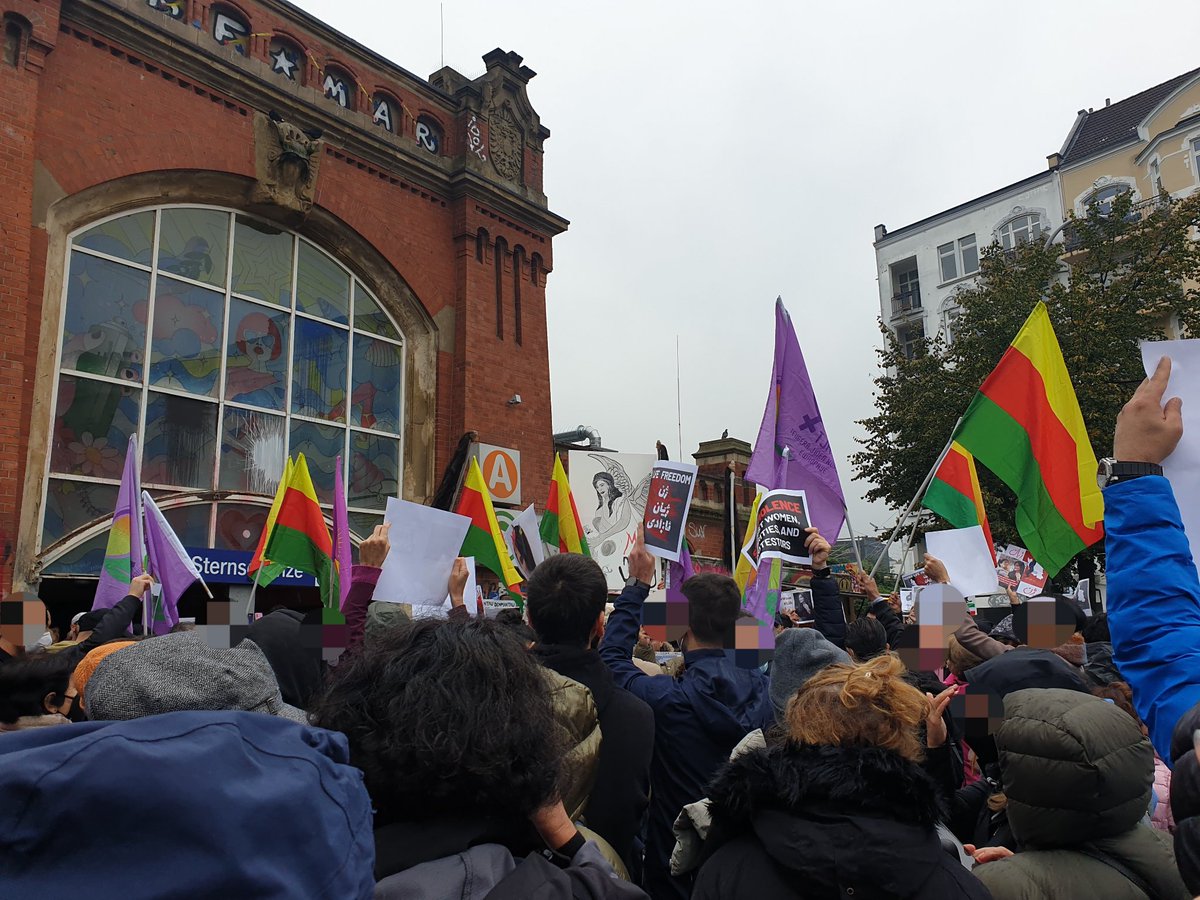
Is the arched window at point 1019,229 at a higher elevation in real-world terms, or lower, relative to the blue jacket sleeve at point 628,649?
higher

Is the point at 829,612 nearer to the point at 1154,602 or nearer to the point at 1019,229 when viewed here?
the point at 1154,602

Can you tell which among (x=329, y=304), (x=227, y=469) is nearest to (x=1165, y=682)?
(x=227, y=469)

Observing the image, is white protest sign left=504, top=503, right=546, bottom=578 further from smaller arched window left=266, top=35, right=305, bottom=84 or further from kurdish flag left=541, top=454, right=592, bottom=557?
smaller arched window left=266, top=35, right=305, bottom=84

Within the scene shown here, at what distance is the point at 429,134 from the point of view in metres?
16.3

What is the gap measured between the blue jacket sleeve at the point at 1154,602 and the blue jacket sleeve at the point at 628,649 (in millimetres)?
1982

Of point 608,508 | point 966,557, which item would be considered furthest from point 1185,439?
point 608,508

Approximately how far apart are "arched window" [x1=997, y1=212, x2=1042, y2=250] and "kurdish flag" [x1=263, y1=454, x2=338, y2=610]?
117 feet

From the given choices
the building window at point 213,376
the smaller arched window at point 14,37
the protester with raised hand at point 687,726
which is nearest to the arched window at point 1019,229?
the building window at point 213,376

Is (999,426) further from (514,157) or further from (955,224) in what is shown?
(955,224)

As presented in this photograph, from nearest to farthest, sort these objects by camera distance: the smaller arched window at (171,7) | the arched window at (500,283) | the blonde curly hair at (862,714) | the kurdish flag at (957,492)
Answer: the blonde curly hair at (862,714), the kurdish flag at (957,492), the smaller arched window at (171,7), the arched window at (500,283)

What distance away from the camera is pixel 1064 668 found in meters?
3.55

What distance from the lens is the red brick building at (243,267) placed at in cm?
1115

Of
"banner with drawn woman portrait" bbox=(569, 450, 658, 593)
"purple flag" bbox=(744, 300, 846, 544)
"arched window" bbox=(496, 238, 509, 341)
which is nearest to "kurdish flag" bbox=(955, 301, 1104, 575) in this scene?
"purple flag" bbox=(744, 300, 846, 544)

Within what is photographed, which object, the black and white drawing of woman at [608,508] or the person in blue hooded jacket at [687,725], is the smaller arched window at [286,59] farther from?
the person in blue hooded jacket at [687,725]
